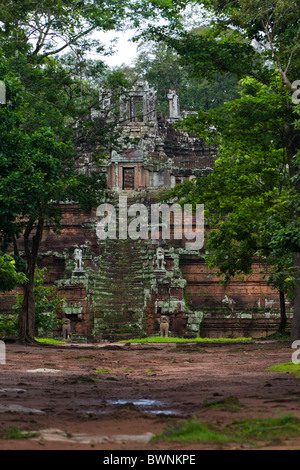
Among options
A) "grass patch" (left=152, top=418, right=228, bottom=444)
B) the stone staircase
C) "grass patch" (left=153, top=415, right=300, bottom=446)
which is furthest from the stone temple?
"grass patch" (left=152, top=418, right=228, bottom=444)

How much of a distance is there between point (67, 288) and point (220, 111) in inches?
382

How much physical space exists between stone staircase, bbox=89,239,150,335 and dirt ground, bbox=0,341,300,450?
876cm

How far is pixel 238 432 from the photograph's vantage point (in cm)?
593

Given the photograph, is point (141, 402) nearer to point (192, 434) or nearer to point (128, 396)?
point (128, 396)

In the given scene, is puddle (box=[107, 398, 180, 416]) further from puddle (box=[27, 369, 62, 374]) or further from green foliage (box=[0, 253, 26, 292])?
green foliage (box=[0, 253, 26, 292])

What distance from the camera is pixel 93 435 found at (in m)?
5.85

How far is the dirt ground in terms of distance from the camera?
18.8ft

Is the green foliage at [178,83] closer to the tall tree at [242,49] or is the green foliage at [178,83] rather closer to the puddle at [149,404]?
the tall tree at [242,49]

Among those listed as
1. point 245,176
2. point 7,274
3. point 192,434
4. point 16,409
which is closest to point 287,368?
point 7,274

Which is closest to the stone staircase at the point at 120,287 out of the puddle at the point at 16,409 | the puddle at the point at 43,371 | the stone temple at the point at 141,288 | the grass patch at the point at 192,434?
the stone temple at the point at 141,288

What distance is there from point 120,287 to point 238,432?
72.6 feet

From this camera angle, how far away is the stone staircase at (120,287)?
26.1 m

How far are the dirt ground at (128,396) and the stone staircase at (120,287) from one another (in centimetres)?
876
